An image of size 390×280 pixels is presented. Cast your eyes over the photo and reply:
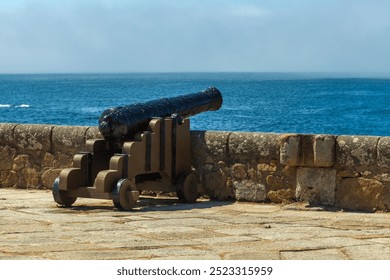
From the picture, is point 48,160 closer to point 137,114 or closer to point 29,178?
point 29,178

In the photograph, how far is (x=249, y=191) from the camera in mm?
9578

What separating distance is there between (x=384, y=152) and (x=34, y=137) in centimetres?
408

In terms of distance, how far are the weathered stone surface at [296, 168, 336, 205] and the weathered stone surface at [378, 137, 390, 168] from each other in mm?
506

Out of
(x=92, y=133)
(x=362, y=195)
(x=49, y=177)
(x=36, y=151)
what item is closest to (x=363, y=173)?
(x=362, y=195)

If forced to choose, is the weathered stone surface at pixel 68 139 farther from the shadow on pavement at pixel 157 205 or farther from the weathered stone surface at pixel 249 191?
the weathered stone surface at pixel 249 191

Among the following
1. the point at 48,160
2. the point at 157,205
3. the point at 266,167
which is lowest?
the point at 157,205

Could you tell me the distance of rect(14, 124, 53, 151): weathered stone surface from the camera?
10477 mm

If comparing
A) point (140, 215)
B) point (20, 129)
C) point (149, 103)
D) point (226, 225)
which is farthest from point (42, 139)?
point (226, 225)

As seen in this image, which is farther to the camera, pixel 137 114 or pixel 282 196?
pixel 282 196

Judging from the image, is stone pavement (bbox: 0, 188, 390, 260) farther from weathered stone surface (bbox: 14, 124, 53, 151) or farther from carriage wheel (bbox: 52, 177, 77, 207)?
weathered stone surface (bbox: 14, 124, 53, 151)

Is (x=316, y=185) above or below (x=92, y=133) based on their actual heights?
below

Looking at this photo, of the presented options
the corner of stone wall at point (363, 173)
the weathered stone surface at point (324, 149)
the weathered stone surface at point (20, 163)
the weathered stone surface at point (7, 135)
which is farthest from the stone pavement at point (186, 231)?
the weathered stone surface at point (7, 135)

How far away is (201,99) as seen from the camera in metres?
10.4

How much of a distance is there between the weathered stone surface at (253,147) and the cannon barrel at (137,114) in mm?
710
